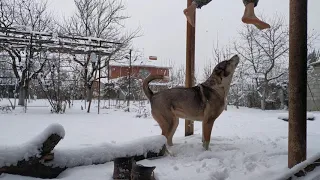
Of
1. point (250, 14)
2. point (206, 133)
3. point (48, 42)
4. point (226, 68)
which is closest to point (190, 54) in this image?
point (226, 68)

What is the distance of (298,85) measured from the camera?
2.74 m

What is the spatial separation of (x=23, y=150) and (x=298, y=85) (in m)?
2.74

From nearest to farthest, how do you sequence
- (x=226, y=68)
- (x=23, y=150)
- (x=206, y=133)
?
(x=23, y=150)
(x=206, y=133)
(x=226, y=68)

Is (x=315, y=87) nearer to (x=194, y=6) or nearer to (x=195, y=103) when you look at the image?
(x=195, y=103)

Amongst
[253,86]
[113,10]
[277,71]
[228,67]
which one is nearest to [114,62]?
[113,10]

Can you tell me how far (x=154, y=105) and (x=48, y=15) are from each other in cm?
1774

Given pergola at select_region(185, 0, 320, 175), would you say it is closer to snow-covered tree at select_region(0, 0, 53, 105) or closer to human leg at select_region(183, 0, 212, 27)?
human leg at select_region(183, 0, 212, 27)

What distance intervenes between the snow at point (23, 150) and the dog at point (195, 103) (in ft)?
5.84

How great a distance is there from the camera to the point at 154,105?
4.13m

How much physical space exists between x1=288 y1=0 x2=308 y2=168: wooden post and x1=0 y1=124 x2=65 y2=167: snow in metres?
2.33

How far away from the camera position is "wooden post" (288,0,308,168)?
108 inches

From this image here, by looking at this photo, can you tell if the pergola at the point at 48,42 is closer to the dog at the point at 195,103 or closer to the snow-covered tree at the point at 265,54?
the dog at the point at 195,103

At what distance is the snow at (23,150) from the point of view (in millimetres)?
2383

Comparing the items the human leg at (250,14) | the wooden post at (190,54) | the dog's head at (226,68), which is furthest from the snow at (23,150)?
the wooden post at (190,54)
